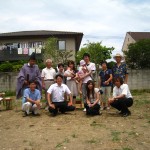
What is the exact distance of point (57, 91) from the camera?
909 cm

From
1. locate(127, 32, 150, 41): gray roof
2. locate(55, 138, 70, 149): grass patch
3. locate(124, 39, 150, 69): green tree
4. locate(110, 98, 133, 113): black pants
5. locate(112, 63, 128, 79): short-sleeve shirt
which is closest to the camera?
locate(55, 138, 70, 149): grass patch

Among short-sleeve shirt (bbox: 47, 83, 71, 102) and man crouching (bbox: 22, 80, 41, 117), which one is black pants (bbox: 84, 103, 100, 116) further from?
man crouching (bbox: 22, 80, 41, 117)

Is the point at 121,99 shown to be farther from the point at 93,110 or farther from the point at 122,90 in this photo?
the point at 93,110

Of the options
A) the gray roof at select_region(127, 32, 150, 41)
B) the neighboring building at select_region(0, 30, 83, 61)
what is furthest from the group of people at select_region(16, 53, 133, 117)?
the gray roof at select_region(127, 32, 150, 41)

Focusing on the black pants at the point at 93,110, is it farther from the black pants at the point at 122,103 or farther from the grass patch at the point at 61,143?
the grass patch at the point at 61,143

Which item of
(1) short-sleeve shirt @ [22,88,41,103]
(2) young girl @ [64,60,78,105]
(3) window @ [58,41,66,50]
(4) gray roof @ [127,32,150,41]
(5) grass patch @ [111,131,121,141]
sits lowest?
(5) grass patch @ [111,131,121,141]

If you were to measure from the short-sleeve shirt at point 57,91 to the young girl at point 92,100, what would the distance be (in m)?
0.62

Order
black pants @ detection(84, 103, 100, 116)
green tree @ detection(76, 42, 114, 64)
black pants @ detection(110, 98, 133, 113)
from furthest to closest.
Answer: green tree @ detection(76, 42, 114, 64) → black pants @ detection(84, 103, 100, 116) → black pants @ detection(110, 98, 133, 113)

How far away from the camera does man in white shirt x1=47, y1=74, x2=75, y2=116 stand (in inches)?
352

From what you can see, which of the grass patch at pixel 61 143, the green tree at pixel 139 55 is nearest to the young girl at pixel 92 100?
the grass patch at pixel 61 143

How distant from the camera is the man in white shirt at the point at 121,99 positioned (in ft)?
28.2

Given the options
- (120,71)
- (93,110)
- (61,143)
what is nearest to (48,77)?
(93,110)

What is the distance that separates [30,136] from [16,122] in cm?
162

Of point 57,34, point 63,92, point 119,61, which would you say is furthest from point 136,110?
point 57,34
